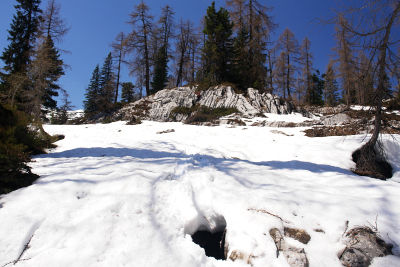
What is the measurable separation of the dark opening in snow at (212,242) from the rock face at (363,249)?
1.30m

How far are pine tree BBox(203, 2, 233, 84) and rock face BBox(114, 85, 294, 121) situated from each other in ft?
8.03

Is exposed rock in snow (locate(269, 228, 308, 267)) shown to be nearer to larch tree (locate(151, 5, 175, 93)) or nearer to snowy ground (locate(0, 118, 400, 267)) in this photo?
snowy ground (locate(0, 118, 400, 267))

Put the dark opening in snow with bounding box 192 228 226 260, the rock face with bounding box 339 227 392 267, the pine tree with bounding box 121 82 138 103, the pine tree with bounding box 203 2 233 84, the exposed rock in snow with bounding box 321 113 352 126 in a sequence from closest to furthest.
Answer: the rock face with bounding box 339 227 392 267 < the dark opening in snow with bounding box 192 228 226 260 < the exposed rock in snow with bounding box 321 113 352 126 < the pine tree with bounding box 203 2 233 84 < the pine tree with bounding box 121 82 138 103

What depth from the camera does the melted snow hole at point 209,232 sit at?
2301 mm

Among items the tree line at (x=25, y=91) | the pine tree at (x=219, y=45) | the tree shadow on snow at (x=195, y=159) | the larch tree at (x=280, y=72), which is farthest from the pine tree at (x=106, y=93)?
the larch tree at (x=280, y=72)

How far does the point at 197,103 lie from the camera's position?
18594 mm

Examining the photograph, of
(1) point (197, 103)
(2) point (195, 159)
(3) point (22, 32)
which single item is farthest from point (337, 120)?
(3) point (22, 32)

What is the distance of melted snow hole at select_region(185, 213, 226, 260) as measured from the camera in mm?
2301

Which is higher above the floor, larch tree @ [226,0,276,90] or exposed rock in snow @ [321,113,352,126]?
larch tree @ [226,0,276,90]

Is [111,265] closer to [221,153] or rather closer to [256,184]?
[256,184]

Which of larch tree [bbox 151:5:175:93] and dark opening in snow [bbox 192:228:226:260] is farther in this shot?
larch tree [bbox 151:5:175:93]

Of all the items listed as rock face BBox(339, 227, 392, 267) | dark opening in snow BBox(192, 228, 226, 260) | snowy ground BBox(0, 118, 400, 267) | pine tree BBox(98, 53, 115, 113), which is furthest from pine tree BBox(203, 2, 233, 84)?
rock face BBox(339, 227, 392, 267)

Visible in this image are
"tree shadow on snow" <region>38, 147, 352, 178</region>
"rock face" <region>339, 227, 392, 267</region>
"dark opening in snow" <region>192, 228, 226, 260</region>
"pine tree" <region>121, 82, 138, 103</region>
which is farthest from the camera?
"pine tree" <region>121, 82, 138, 103</region>

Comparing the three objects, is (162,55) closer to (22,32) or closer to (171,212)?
(22,32)
